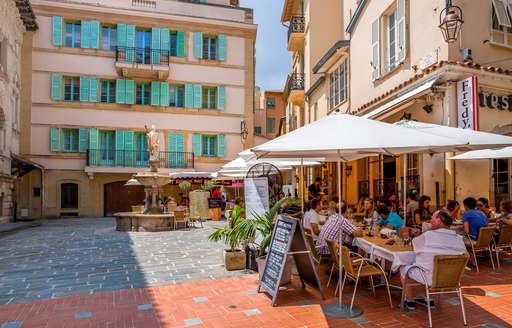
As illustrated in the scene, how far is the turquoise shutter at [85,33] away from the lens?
22.6 meters

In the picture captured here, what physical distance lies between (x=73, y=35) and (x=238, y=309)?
2245 centimetres

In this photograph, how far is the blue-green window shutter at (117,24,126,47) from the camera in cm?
2308

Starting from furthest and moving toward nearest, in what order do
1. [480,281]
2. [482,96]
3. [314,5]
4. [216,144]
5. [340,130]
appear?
[216,144] → [314,5] → [482,96] → [480,281] → [340,130]

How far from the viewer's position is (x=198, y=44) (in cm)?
2430

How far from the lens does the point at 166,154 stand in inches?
931

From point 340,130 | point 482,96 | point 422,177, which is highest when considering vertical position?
point 482,96

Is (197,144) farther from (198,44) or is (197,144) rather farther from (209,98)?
(198,44)

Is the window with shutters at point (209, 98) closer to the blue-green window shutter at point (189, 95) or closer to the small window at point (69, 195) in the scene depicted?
the blue-green window shutter at point (189, 95)

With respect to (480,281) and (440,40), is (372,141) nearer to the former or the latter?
Result: (480,281)

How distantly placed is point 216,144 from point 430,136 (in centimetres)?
2030

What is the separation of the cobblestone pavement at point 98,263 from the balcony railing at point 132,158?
1040 centimetres

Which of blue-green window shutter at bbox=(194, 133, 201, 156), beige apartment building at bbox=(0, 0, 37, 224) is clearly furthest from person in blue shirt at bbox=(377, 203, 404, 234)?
blue-green window shutter at bbox=(194, 133, 201, 156)

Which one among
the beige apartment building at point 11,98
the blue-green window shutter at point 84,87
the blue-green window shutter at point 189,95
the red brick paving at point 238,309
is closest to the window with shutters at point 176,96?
the blue-green window shutter at point 189,95

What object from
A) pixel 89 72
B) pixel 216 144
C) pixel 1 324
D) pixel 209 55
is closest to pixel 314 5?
pixel 209 55
